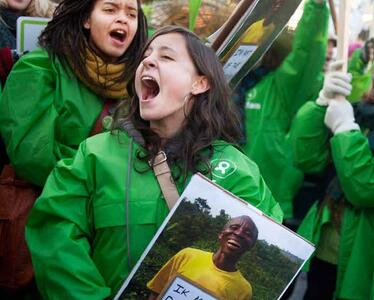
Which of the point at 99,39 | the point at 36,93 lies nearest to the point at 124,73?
the point at 99,39

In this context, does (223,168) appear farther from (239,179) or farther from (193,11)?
(193,11)

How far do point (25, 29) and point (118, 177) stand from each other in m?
1.09

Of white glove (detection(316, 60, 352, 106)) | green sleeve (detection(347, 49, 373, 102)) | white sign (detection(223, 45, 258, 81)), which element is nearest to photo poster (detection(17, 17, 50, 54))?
white sign (detection(223, 45, 258, 81))

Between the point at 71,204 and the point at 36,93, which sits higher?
the point at 36,93

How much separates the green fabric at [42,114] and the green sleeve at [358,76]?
234 centimetres

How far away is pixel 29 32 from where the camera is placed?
2920 millimetres

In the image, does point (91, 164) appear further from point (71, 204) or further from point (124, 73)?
point (124, 73)

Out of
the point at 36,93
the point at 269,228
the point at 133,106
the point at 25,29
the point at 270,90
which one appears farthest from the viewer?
the point at 270,90

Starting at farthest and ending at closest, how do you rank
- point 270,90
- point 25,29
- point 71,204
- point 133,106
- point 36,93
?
point 270,90, point 25,29, point 36,93, point 133,106, point 71,204

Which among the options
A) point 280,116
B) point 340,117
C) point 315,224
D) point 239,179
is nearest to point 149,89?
point 239,179

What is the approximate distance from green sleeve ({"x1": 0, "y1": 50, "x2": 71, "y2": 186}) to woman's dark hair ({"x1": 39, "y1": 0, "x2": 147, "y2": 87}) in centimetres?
10

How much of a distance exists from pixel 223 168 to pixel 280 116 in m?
2.78

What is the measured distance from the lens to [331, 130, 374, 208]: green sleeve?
341 centimetres

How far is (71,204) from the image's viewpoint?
2.08 metres
